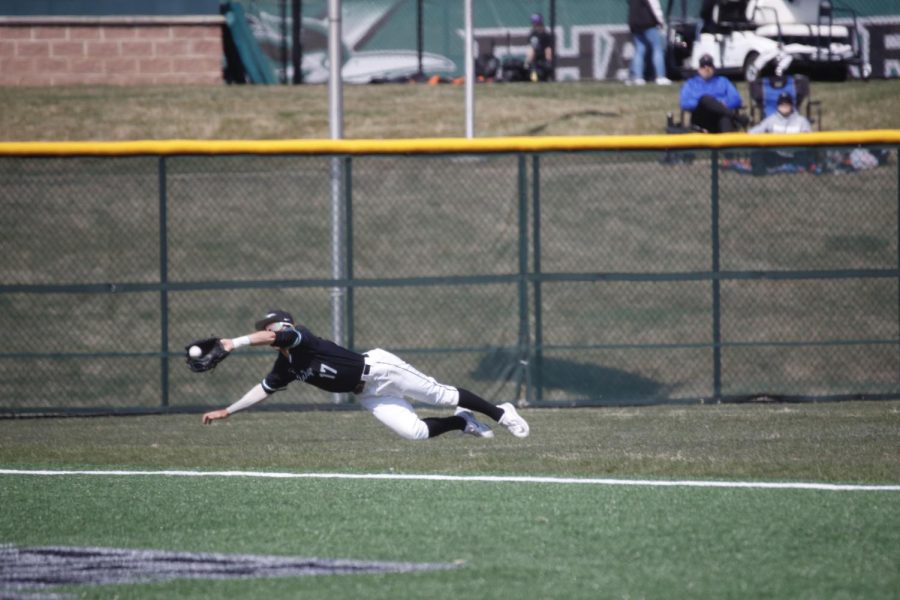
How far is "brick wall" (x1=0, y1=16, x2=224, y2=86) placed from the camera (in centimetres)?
2475

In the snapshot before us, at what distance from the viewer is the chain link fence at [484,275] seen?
12.3 metres

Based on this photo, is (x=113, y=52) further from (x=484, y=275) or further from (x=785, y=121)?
(x=484, y=275)

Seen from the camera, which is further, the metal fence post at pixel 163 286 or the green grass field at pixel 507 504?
the metal fence post at pixel 163 286

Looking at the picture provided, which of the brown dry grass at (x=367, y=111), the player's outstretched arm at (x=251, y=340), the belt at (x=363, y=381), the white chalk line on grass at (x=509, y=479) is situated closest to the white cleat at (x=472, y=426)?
the belt at (x=363, y=381)

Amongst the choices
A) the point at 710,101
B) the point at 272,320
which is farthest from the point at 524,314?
the point at 710,101

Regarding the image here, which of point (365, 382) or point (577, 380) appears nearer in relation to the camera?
point (365, 382)

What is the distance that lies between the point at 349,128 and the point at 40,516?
15825mm

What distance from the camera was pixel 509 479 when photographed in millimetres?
8625

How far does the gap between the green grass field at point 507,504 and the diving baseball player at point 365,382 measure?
11.1 inches

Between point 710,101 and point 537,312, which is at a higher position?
point 710,101

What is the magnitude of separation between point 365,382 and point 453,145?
11.7 ft

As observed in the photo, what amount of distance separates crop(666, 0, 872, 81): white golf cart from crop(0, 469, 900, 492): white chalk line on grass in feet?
51.8

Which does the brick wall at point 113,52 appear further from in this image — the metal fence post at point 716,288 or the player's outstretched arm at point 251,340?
the player's outstretched arm at point 251,340

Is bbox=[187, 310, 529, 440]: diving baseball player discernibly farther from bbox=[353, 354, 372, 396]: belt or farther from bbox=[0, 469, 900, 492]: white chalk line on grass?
bbox=[0, 469, 900, 492]: white chalk line on grass
